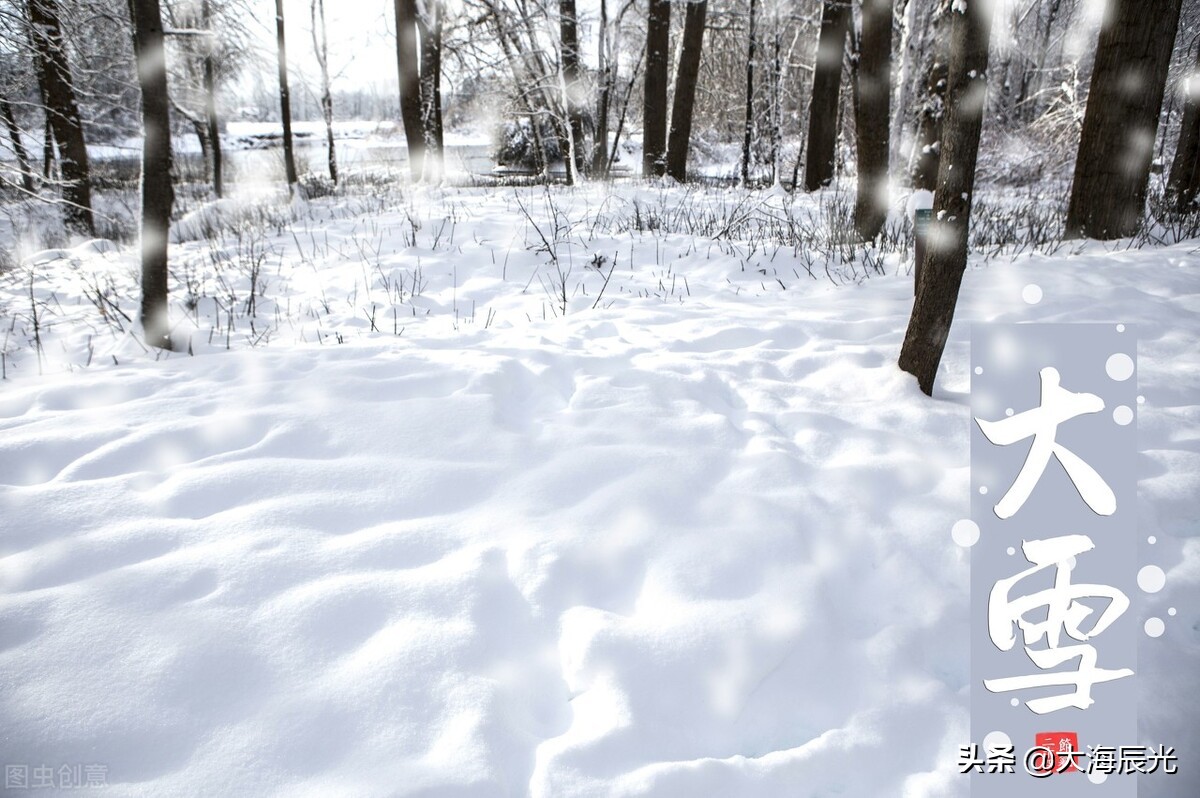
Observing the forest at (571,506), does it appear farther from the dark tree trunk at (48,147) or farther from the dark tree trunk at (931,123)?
the dark tree trunk at (48,147)

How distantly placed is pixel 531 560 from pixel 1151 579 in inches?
80.6

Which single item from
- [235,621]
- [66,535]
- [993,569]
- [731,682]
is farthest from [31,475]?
[993,569]

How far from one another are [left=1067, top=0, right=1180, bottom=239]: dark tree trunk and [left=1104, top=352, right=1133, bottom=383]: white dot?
4768 mm

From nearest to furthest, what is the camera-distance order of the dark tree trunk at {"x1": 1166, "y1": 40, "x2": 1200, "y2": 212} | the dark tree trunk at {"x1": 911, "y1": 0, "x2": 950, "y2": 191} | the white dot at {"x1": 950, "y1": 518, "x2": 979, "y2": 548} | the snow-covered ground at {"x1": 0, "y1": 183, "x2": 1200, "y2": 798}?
the snow-covered ground at {"x1": 0, "y1": 183, "x2": 1200, "y2": 798}
the white dot at {"x1": 950, "y1": 518, "x2": 979, "y2": 548}
the dark tree trunk at {"x1": 911, "y1": 0, "x2": 950, "y2": 191}
the dark tree trunk at {"x1": 1166, "y1": 40, "x2": 1200, "y2": 212}

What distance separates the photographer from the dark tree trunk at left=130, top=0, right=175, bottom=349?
12.4 feet

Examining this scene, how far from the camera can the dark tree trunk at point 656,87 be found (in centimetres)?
1180

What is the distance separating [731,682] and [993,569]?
879 millimetres

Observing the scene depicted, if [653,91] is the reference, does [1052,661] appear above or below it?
below

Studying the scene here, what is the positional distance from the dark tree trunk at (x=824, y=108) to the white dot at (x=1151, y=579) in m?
10.5

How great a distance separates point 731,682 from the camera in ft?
6.01

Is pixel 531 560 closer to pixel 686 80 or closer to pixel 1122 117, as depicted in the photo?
pixel 1122 117

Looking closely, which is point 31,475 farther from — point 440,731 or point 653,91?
point 653,91

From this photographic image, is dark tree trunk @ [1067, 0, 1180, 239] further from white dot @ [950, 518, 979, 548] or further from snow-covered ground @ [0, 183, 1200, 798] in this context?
white dot @ [950, 518, 979, 548]

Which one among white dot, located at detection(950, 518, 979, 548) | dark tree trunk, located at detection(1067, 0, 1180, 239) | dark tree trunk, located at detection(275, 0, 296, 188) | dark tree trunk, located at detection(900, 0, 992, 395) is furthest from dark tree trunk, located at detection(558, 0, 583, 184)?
white dot, located at detection(950, 518, 979, 548)
